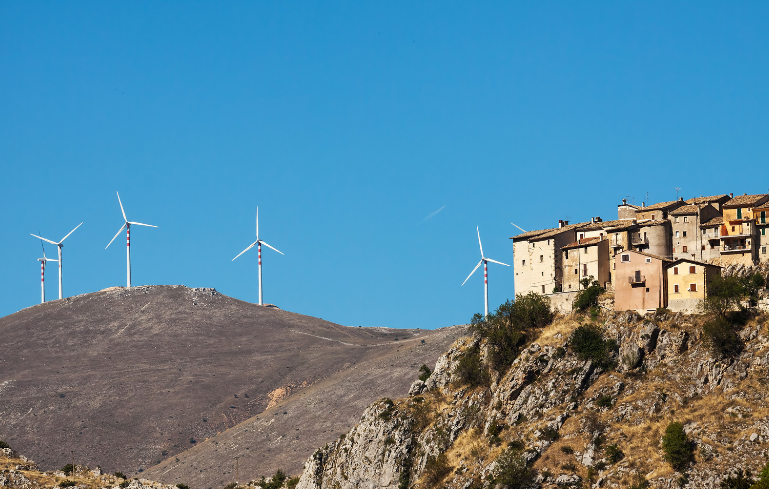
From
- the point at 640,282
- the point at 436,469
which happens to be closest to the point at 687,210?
the point at 640,282

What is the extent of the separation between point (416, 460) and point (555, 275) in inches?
1204

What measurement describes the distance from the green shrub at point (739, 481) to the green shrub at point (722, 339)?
16.5m

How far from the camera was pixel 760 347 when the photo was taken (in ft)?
353

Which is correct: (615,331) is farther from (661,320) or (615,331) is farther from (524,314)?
(524,314)

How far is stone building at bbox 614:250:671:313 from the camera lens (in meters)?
118

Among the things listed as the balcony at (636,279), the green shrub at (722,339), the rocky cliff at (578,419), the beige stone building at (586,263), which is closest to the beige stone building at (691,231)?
the beige stone building at (586,263)

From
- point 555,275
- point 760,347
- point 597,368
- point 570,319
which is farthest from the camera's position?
point 555,275

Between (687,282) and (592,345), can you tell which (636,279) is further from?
(592,345)

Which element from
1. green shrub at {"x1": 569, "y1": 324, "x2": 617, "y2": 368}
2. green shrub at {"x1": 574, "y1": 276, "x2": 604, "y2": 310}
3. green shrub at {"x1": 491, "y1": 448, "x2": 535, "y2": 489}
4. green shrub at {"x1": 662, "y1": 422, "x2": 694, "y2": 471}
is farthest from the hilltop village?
green shrub at {"x1": 491, "y1": 448, "x2": 535, "y2": 489}

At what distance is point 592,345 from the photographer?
115938 millimetres

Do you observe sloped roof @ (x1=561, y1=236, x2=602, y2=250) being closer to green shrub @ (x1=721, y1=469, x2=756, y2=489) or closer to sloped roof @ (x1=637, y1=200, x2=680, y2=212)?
sloped roof @ (x1=637, y1=200, x2=680, y2=212)

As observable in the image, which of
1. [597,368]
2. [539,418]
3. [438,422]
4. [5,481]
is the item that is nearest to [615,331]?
[597,368]

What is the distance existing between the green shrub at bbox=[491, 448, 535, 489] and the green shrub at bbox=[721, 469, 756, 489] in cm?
1878

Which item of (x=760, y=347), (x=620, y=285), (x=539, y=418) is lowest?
(x=539, y=418)
